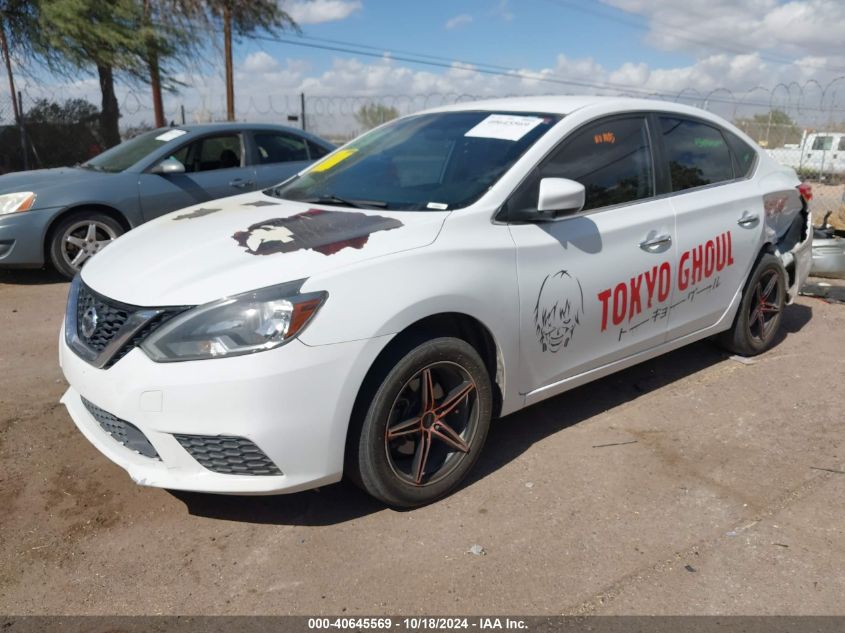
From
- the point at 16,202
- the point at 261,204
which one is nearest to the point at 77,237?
the point at 16,202

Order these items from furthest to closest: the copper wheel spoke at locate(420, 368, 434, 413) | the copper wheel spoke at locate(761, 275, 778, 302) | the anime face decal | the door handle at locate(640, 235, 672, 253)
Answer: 1. the copper wheel spoke at locate(761, 275, 778, 302)
2. the door handle at locate(640, 235, 672, 253)
3. the anime face decal
4. the copper wheel spoke at locate(420, 368, 434, 413)

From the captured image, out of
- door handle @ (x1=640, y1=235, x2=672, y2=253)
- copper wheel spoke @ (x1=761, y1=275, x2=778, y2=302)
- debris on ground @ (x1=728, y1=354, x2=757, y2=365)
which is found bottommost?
debris on ground @ (x1=728, y1=354, x2=757, y2=365)

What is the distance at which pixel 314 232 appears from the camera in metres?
3.08

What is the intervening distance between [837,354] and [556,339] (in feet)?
9.63

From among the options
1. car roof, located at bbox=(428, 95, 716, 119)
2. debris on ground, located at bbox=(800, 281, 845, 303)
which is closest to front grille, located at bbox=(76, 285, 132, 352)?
car roof, located at bbox=(428, 95, 716, 119)

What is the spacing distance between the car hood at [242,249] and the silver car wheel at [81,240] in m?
3.95

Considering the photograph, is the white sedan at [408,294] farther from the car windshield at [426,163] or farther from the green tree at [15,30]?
the green tree at [15,30]

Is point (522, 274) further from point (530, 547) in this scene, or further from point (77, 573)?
point (77, 573)

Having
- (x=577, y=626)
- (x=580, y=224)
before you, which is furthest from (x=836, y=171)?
(x=577, y=626)

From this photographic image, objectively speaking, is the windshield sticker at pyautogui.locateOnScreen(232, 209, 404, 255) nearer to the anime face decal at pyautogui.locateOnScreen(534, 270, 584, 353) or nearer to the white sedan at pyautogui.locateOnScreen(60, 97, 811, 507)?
the white sedan at pyautogui.locateOnScreen(60, 97, 811, 507)

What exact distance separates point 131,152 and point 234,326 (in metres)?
5.97

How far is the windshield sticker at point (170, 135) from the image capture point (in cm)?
766

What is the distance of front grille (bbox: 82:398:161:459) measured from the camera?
110 inches

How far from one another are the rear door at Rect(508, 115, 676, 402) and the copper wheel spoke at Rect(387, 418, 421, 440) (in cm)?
63
